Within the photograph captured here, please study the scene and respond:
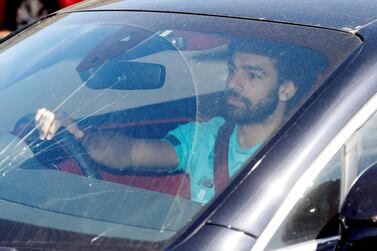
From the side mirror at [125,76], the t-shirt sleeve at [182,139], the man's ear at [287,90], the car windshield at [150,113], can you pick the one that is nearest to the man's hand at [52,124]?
the car windshield at [150,113]

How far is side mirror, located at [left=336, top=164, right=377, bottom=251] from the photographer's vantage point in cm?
200

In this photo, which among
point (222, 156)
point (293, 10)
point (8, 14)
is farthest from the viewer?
point (8, 14)

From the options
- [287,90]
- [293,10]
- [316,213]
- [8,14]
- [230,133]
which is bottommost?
[8,14]

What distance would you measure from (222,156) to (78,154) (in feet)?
1.44

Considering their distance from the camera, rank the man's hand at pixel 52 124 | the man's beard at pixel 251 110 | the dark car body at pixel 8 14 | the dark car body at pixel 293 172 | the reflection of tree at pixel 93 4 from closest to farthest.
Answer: the dark car body at pixel 293 172, the man's beard at pixel 251 110, the man's hand at pixel 52 124, the reflection of tree at pixel 93 4, the dark car body at pixel 8 14

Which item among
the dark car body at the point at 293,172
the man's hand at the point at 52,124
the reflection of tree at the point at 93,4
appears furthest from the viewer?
the reflection of tree at the point at 93,4

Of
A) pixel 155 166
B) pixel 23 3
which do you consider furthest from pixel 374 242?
pixel 23 3

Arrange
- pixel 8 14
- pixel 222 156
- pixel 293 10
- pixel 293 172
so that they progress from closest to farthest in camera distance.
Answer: pixel 293 172
pixel 222 156
pixel 293 10
pixel 8 14

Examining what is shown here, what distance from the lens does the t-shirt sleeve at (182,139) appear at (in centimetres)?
232

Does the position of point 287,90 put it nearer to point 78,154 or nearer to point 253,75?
point 253,75

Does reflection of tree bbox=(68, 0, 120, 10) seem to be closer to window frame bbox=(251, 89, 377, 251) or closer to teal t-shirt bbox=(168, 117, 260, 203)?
teal t-shirt bbox=(168, 117, 260, 203)

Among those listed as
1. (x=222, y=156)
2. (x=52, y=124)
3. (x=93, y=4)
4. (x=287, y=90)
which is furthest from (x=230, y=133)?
(x=93, y=4)

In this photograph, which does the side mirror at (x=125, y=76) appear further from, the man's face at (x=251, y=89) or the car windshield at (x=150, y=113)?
the man's face at (x=251, y=89)

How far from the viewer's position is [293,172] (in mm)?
1998
